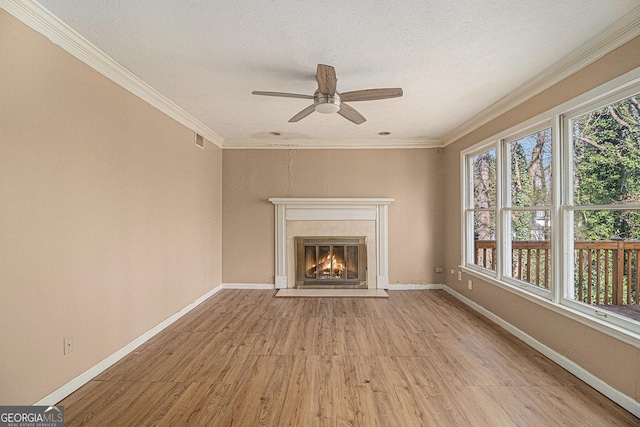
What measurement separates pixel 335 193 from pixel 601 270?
3324 millimetres

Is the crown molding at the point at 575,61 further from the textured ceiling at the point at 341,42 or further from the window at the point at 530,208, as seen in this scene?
the window at the point at 530,208

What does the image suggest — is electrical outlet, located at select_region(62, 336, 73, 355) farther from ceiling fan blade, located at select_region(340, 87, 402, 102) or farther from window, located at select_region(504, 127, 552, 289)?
window, located at select_region(504, 127, 552, 289)

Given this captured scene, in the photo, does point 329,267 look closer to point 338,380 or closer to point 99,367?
point 338,380

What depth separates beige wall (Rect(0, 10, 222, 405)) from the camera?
5.36 feet

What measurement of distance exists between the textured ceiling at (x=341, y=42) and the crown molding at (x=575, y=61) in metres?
0.05

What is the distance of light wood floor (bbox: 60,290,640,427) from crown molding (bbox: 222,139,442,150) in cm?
277

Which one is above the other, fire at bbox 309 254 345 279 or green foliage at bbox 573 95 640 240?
green foliage at bbox 573 95 640 240

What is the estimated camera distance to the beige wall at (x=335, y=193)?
15.6ft

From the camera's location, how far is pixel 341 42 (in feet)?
6.73

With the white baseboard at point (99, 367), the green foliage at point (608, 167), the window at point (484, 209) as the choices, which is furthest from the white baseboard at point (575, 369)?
the white baseboard at point (99, 367)

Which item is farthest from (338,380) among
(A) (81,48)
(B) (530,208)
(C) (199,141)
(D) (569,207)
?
(C) (199,141)

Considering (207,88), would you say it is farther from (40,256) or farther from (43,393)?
(43,393)

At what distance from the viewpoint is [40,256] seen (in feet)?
5.82

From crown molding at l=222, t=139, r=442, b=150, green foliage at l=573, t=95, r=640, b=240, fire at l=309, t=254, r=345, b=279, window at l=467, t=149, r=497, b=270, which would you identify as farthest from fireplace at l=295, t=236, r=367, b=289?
green foliage at l=573, t=95, r=640, b=240
